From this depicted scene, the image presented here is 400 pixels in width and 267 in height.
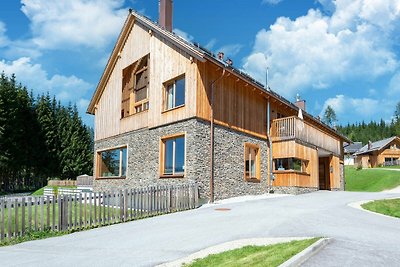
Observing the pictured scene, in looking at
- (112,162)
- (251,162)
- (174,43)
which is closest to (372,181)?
(251,162)

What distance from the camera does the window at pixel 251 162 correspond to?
20812 millimetres

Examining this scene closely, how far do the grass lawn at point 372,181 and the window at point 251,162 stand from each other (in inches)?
965

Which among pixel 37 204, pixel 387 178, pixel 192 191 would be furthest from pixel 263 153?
pixel 387 178

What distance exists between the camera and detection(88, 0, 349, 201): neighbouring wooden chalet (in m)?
18.2

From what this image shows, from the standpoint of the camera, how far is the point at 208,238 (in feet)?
30.4

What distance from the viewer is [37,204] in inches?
424

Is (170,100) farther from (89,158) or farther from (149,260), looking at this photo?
(89,158)

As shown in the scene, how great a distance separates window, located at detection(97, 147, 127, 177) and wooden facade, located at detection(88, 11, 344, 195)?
1.22 m

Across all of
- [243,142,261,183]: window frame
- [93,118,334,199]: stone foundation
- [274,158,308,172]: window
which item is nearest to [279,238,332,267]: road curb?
[93,118,334,199]: stone foundation

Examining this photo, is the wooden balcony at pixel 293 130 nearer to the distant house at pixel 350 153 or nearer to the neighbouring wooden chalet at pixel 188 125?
Answer: the neighbouring wooden chalet at pixel 188 125

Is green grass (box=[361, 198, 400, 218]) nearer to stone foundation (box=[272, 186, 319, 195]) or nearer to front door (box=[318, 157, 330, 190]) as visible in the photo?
stone foundation (box=[272, 186, 319, 195])

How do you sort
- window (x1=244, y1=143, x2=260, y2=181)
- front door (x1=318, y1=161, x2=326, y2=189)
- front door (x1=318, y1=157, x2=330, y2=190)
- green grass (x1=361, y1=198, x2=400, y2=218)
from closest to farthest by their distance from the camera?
green grass (x1=361, y1=198, x2=400, y2=218)
window (x1=244, y1=143, x2=260, y2=181)
front door (x1=318, y1=157, x2=330, y2=190)
front door (x1=318, y1=161, x2=326, y2=189)

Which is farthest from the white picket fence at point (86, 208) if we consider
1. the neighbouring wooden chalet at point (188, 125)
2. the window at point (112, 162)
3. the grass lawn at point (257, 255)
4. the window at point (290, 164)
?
the window at point (290, 164)

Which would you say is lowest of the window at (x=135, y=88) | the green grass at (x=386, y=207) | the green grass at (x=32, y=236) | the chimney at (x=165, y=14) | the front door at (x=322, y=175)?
the green grass at (x=32, y=236)
